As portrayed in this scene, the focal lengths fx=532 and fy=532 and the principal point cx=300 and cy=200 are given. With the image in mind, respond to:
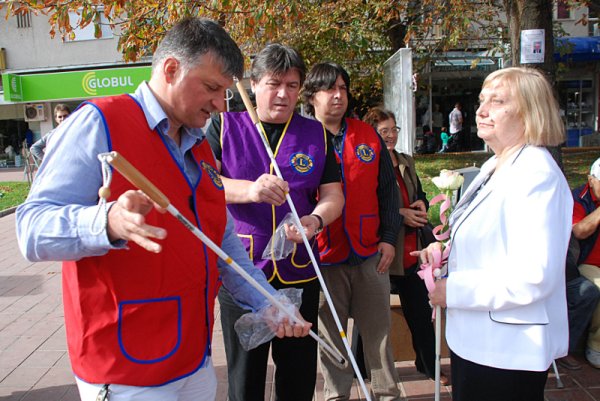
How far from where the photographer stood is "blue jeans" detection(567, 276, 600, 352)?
3.77 metres

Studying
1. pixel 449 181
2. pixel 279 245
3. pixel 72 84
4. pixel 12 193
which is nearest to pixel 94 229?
pixel 279 245

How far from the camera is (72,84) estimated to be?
2220cm

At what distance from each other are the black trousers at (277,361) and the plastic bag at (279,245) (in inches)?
6.2

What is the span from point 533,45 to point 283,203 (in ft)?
12.4

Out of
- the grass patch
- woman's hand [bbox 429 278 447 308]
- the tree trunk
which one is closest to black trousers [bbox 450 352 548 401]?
woman's hand [bbox 429 278 447 308]

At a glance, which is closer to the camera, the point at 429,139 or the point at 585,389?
the point at 585,389

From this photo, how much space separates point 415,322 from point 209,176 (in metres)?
2.19

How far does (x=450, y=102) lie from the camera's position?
21297mm

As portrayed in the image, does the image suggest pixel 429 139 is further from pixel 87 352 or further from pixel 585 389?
pixel 87 352

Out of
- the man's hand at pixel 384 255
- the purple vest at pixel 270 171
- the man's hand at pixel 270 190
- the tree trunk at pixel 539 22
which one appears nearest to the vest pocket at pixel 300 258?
the purple vest at pixel 270 171

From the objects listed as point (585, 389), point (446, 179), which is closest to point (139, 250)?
point (446, 179)

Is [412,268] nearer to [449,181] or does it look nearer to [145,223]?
[449,181]

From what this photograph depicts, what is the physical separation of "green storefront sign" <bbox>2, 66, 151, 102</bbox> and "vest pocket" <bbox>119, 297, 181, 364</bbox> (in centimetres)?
2086

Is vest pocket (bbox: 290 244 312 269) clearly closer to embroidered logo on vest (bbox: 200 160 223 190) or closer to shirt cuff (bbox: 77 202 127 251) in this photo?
embroidered logo on vest (bbox: 200 160 223 190)
